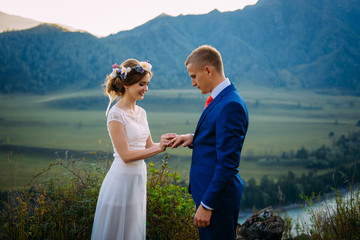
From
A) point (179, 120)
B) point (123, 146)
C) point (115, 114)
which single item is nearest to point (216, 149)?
point (123, 146)

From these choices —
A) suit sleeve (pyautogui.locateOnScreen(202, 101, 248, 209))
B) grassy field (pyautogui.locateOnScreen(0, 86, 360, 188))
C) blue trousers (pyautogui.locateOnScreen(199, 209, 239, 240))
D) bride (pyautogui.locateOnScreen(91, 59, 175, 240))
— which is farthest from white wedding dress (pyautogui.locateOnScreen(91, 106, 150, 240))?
grassy field (pyautogui.locateOnScreen(0, 86, 360, 188))

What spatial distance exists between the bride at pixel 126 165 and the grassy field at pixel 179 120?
60830mm

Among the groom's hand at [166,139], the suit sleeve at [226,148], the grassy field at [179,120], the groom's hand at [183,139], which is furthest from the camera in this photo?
the grassy field at [179,120]

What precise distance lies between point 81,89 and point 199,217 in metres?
75.9

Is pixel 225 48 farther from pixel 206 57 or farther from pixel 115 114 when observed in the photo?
pixel 206 57

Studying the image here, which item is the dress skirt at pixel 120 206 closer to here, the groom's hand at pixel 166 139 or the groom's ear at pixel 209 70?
the groom's hand at pixel 166 139

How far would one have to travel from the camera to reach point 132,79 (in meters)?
2.66

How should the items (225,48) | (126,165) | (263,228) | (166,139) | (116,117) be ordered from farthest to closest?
(225,48) < (263,228) < (126,165) < (116,117) < (166,139)

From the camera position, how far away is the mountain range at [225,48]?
7169 cm

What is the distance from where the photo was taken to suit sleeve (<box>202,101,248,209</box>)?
177 centimetres

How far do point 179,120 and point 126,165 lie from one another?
82.9 m

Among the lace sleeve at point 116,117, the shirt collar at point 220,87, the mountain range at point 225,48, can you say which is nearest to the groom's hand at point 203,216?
the shirt collar at point 220,87

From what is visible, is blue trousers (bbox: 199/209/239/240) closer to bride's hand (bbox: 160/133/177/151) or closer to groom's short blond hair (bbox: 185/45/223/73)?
bride's hand (bbox: 160/133/177/151)

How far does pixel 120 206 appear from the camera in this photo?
2.54m
